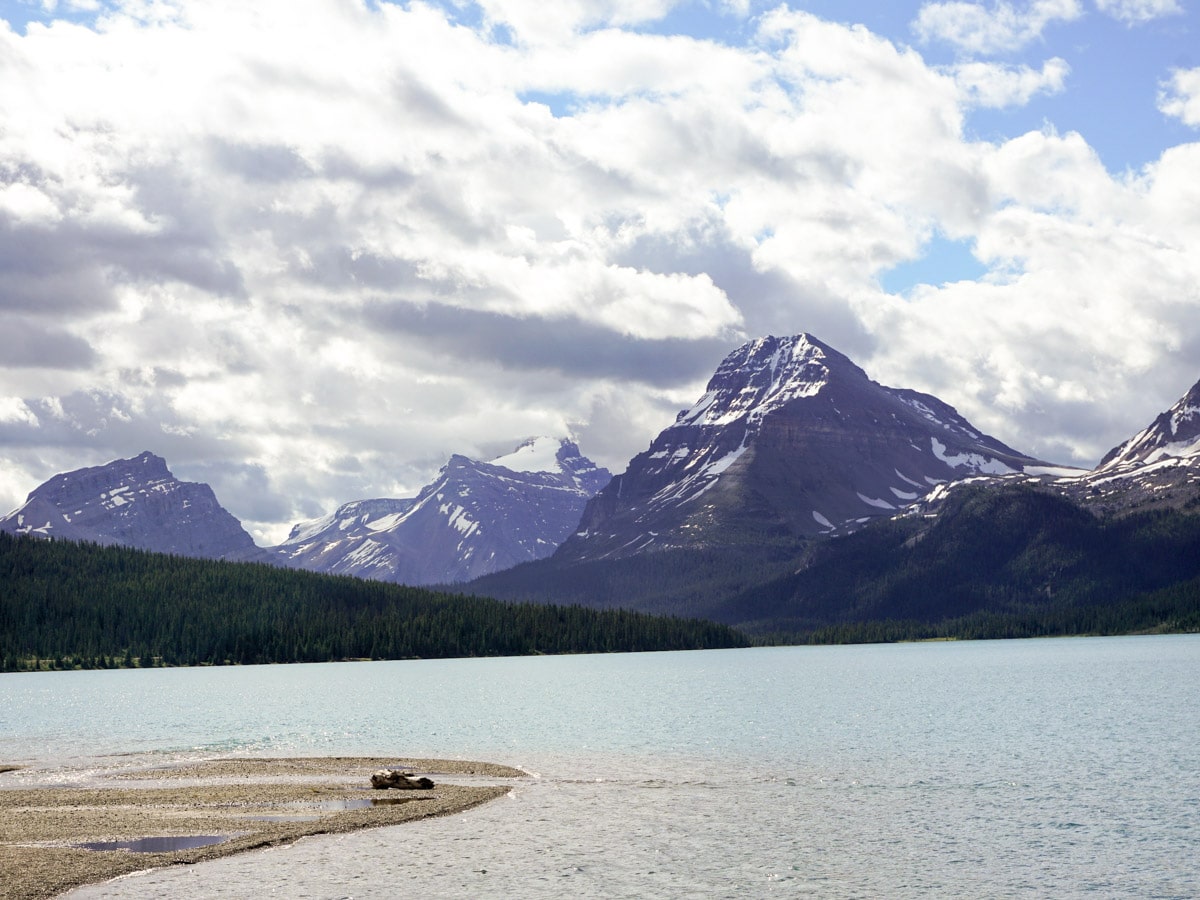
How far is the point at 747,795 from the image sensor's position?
61688 millimetres

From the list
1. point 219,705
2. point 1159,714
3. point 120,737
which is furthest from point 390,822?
point 219,705

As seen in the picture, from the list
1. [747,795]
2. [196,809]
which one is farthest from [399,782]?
[747,795]

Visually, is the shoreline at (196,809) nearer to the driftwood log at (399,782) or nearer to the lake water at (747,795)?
the driftwood log at (399,782)

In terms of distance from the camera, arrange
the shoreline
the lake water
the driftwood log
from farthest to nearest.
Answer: the driftwood log
the shoreline
the lake water

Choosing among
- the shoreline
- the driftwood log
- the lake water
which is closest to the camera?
the lake water

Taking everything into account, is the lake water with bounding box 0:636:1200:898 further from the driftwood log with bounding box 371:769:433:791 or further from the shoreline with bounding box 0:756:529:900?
the driftwood log with bounding box 371:769:433:791

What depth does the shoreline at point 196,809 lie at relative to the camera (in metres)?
44.8

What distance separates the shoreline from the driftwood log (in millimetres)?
757

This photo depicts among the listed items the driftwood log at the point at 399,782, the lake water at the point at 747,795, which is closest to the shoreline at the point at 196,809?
the driftwood log at the point at 399,782

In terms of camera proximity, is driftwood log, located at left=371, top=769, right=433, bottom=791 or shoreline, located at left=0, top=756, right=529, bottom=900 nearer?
shoreline, located at left=0, top=756, right=529, bottom=900

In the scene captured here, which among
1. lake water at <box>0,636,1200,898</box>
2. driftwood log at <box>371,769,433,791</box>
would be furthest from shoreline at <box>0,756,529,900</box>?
lake water at <box>0,636,1200,898</box>

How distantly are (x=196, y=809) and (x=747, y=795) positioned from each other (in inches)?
1091

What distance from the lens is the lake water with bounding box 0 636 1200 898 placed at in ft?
138

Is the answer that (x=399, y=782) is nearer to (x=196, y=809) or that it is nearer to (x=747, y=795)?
(x=196, y=809)
